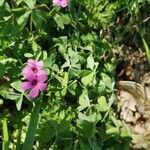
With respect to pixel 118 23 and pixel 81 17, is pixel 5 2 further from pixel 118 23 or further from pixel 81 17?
pixel 118 23

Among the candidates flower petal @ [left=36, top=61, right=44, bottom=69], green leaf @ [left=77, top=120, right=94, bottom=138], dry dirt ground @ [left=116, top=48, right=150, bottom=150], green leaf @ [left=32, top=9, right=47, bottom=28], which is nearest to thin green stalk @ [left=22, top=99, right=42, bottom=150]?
flower petal @ [left=36, top=61, right=44, bottom=69]

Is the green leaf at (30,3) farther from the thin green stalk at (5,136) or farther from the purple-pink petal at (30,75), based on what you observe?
the thin green stalk at (5,136)

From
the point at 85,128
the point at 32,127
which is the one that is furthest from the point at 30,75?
the point at 85,128

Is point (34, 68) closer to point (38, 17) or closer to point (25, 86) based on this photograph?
point (25, 86)

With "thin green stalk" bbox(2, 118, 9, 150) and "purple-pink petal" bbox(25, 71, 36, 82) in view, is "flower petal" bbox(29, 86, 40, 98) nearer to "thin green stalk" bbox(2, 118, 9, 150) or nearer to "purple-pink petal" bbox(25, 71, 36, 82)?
"purple-pink petal" bbox(25, 71, 36, 82)

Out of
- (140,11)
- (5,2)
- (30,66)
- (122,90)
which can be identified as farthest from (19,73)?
(140,11)
